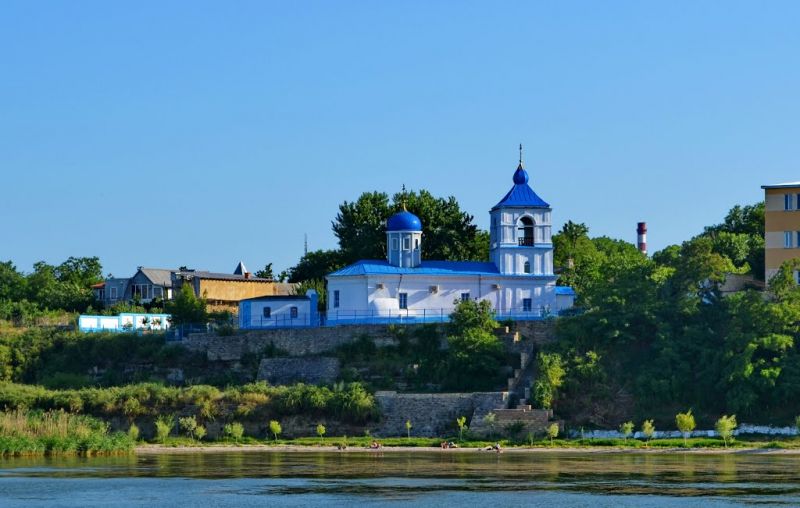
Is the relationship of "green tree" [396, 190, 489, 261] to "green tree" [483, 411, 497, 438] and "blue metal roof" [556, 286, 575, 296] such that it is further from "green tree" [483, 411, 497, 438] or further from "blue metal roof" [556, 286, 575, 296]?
"green tree" [483, 411, 497, 438]

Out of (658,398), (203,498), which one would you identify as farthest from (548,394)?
(203,498)

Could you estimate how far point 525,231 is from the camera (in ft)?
255

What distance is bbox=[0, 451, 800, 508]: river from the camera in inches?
1876

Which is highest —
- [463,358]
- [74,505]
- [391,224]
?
[391,224]

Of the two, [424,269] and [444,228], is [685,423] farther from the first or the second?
[444,228]

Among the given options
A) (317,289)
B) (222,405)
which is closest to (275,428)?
(222,405)

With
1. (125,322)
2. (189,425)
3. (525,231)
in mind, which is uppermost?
(525,231)

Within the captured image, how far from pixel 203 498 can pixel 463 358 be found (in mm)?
22719

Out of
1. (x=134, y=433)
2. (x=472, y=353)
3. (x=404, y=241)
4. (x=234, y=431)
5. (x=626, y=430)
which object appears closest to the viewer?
(x=626, y=430)

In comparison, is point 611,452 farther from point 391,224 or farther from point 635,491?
point 391,224

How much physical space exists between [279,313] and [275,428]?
12.0 meters

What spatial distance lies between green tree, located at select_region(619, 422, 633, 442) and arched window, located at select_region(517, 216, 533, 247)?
51.1 ft

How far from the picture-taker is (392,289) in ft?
249

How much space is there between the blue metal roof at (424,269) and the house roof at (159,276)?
37.7 m
